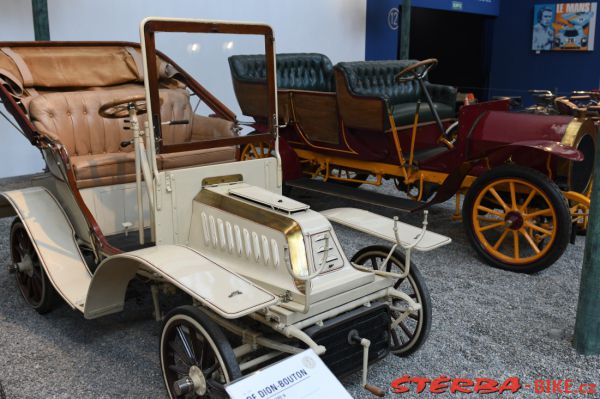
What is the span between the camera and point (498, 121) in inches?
165

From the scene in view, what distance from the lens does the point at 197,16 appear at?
686cm

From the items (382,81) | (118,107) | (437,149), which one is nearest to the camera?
(118,107)

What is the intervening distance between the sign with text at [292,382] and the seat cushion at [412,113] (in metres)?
3.09

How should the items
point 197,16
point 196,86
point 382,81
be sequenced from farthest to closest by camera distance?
point 197,16
point 382,81
point 196,86

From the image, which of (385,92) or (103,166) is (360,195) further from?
(103,166)

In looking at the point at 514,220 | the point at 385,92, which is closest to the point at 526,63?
the point at 385,92

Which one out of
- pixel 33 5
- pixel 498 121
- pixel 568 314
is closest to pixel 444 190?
pixel 498 121

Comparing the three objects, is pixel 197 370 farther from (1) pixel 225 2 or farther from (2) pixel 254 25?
(1) pixel 225 2

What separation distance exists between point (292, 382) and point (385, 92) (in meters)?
4.09

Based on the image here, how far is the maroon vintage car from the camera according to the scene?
3.91 meters

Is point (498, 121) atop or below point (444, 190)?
atop

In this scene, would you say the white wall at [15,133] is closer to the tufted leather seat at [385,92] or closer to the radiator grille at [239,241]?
the tufted leather seat at [385,92]

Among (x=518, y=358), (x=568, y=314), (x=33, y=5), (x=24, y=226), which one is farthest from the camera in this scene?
(x=33, y=5)

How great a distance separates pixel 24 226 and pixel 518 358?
2.54m
